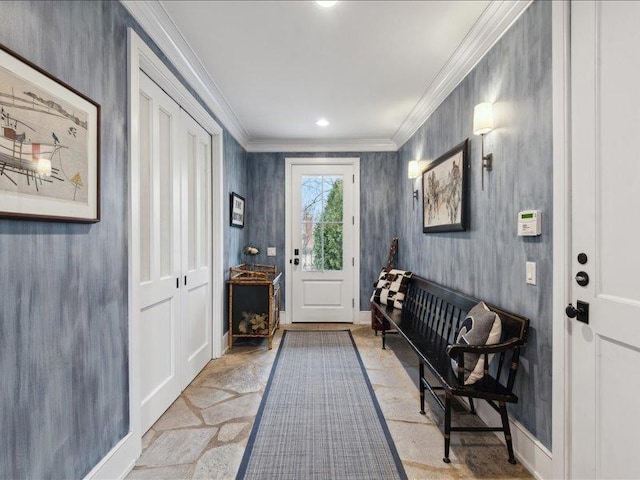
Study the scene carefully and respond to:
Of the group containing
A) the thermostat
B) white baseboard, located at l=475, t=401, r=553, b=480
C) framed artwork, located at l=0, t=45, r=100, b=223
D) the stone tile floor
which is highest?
framed artwork, located at l=0, t=45, r=100, b=223

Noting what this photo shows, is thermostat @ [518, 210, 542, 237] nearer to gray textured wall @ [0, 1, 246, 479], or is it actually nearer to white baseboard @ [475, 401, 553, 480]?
white baseboard @ [475, 401, 553, 480]

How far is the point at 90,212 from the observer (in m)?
1.48

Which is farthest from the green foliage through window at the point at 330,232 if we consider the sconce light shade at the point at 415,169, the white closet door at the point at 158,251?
the white closet door at the point at 158,251

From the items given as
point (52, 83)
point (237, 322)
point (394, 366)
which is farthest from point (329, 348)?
point (52, 83)

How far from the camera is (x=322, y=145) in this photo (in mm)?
4719

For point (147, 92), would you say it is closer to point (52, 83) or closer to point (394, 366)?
point (52, 83)

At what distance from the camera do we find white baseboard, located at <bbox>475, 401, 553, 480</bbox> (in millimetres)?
1648

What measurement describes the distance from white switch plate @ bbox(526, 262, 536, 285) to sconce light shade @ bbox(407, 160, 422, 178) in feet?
6.98

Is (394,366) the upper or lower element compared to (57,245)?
lower

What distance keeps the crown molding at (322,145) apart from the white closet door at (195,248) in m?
1.42

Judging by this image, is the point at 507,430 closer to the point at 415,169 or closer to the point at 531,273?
the point at 531,273

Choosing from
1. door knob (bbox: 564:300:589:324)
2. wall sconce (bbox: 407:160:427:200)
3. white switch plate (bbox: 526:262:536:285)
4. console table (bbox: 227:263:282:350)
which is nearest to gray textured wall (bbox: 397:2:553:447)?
white switch plate (bbox: 526:262:536:285)

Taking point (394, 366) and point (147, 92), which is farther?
point (394, 366)

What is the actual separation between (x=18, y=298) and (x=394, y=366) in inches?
113
